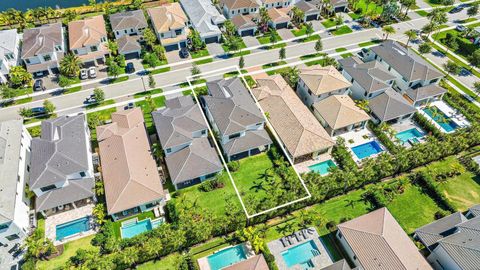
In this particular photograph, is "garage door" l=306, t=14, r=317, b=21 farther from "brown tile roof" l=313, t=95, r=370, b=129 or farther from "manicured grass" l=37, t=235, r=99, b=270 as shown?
"manicured grass" l=37, t=235, r=99, b=270

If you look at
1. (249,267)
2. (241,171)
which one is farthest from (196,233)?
(241,171)

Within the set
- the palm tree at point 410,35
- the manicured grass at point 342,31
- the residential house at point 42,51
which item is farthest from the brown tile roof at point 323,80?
the residential house at point 42,51

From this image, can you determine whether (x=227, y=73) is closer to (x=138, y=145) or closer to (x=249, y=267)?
(x=138, y=145)

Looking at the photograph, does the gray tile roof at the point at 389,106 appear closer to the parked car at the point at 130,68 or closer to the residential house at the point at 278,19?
the residential house at the point at 278,19

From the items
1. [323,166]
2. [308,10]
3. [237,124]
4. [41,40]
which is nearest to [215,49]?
[308,10]

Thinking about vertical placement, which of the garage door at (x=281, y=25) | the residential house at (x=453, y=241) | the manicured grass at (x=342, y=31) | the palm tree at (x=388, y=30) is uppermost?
the garage door at (x=281, y=25)

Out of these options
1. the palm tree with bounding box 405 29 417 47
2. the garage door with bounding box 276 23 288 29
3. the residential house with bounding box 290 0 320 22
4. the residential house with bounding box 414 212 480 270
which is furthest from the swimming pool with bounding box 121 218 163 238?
the palm tree with bounding box 405 29 417 47
